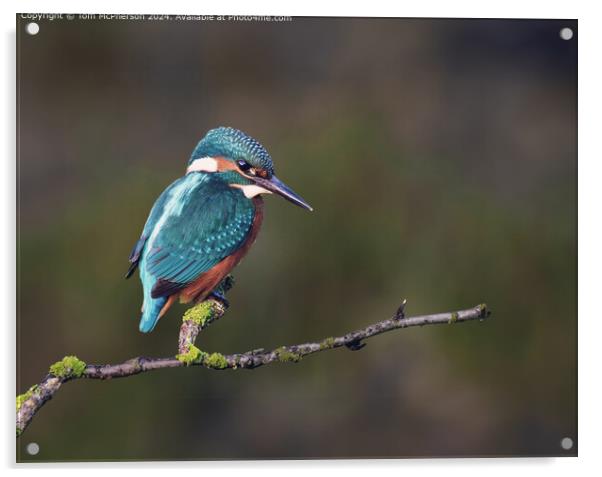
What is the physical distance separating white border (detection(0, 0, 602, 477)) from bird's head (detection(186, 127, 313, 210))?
1.36 ft

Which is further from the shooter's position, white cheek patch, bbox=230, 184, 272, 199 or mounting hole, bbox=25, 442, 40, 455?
white cheek patch, bbox=230, 184, 272, 199

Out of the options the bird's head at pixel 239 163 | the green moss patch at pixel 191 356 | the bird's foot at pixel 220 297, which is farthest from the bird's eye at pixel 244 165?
the green moss patch at pixel 191 356

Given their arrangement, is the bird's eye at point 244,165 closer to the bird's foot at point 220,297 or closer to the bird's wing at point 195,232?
the bird's wing at point 195,232

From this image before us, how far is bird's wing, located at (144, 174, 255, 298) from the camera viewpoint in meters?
2.65

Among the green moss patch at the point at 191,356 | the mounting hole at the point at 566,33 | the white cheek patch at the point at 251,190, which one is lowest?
the green moss patch at the point at 191,356

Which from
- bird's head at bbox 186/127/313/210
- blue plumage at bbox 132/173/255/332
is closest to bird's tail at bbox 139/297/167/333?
blue plumage at bbox 132/173/255/332

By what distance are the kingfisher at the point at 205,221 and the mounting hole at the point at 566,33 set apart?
40.1 inches

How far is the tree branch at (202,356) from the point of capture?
2617mm

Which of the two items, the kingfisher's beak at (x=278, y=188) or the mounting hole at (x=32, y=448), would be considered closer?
the mounting hole at (x=32, y=448)

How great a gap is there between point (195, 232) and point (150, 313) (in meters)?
0.30

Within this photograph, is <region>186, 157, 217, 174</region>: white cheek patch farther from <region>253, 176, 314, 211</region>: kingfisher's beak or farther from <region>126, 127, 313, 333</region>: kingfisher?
<region>253, 176, 314, 211</region>: kingfisher's beak

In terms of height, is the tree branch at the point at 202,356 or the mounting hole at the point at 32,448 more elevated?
the tree branch at the point at 202,356

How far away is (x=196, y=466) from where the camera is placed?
8.67 ft
